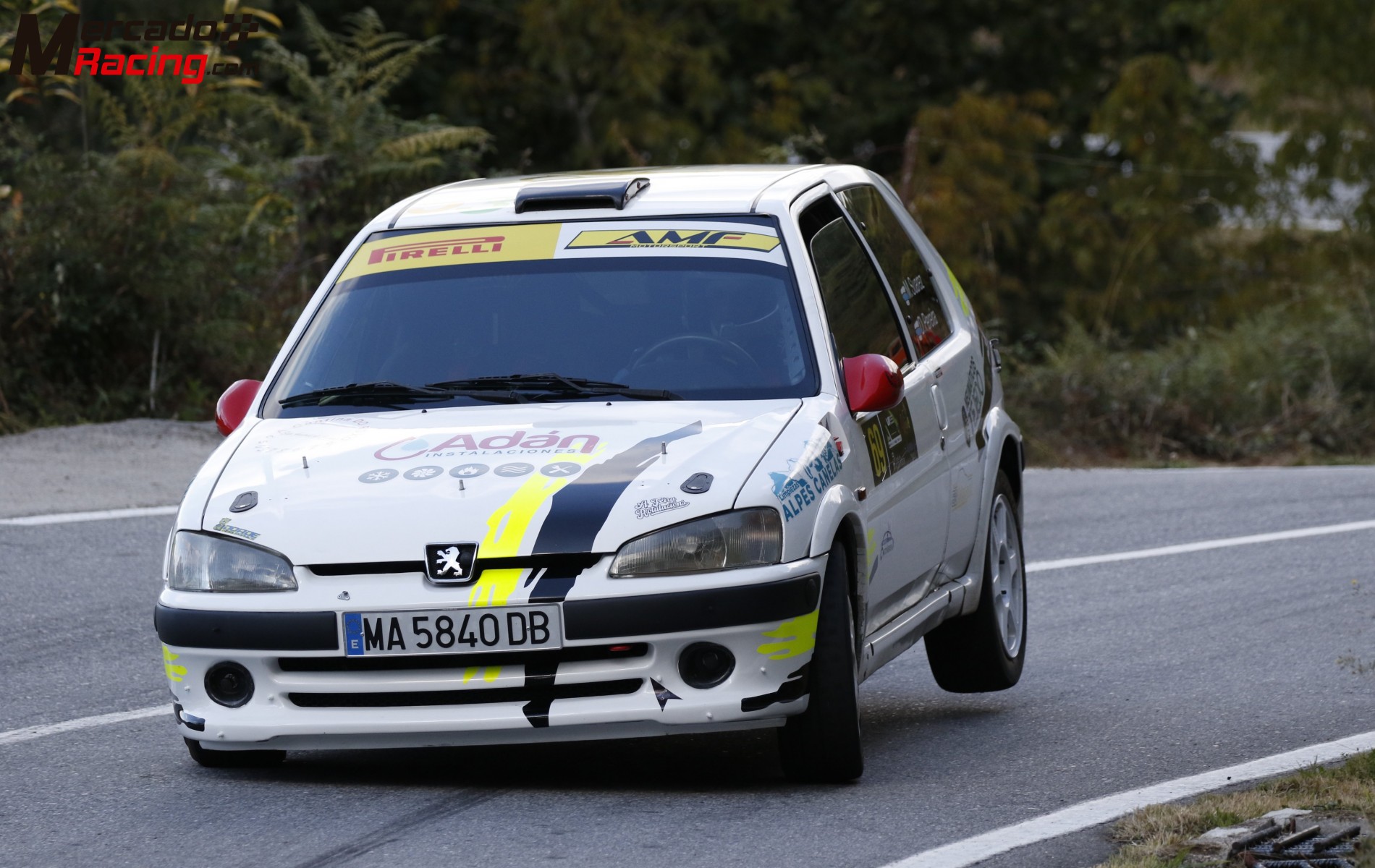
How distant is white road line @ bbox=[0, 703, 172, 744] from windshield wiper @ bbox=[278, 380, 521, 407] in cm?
127

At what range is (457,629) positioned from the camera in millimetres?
5242

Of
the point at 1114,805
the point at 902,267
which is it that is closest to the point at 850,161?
the point at 902,267

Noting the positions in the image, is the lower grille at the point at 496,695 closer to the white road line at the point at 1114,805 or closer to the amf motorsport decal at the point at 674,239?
the white road line at the point at 1114,805

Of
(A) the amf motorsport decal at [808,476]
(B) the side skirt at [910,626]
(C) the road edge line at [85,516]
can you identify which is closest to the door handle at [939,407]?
(B) the side skirt at [910,626]

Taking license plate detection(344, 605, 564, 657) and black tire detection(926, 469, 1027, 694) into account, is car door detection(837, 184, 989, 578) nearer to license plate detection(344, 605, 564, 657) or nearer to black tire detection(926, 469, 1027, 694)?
black tire detection(926, 469, 1027, 694)

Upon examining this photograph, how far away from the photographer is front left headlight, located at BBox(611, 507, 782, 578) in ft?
17.4

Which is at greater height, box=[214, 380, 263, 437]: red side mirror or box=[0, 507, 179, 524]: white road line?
box=[214, 380, 263, 437]: red side mirror

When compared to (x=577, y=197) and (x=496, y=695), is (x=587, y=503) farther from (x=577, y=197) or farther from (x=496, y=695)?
(x=577, y=197)

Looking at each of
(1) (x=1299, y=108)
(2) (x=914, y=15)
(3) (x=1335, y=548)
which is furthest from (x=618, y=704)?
(2) (x=914, y=15)

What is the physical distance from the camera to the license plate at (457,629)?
523 cm

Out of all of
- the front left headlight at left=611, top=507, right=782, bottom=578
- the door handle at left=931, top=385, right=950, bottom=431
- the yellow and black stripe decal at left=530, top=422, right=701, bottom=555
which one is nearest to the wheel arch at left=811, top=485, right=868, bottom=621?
the front left headlight at left=611, top=507, right=782, bottom=578

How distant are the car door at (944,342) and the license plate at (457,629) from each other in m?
1.92

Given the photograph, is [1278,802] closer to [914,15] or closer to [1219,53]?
[1219,53]

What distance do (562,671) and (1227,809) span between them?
1.66m
